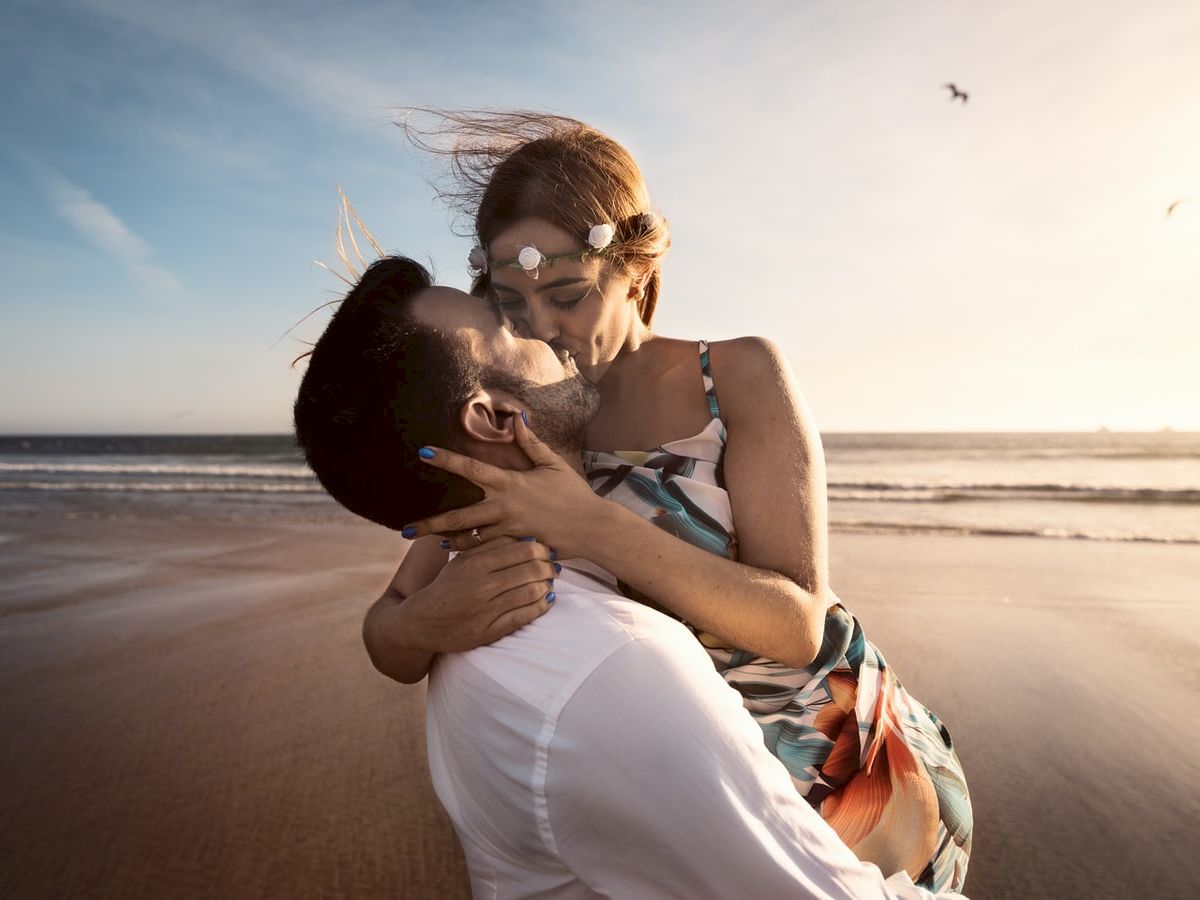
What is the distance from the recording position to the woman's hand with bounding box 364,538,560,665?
4.69 ft

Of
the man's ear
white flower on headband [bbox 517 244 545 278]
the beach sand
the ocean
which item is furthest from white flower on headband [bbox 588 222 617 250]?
the ocean

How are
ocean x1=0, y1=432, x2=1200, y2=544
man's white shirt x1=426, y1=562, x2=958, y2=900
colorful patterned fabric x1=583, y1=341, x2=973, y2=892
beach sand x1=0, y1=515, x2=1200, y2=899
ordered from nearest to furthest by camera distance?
man's white shirt x1=426, y1=562, x2=958, y2=900, colorful patterned fabric x1=583, y1=341, x2=973, y2=892, beach sand x1=0, y1=515, x2=1200, y2=899, ocean x1=0, y1=432, x2=1200, y2=544

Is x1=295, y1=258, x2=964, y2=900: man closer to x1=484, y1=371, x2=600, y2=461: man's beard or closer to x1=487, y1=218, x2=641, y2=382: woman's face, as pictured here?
x1=484, y1=371, x2=600, y2=461: man's beard

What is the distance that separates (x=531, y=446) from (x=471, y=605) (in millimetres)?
446

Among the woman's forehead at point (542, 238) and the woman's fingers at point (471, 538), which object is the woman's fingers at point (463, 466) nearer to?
the woman's fingers at point (471, 538)

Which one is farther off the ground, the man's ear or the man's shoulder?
the man's ear

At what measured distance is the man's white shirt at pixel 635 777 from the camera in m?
1.08

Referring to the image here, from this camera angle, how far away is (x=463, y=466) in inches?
62.9

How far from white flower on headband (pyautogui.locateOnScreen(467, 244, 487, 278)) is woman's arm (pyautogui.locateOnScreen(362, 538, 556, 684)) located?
1.19 meters

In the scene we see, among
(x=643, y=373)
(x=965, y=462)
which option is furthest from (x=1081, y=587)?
(x=965, y=462)

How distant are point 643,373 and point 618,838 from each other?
5.19ft

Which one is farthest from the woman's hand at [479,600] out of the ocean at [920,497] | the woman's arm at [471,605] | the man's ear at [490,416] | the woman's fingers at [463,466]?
the ocean at [920,497]

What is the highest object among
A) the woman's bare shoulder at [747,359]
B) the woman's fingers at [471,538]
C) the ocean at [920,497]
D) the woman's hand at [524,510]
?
the woman's bare shoulder at [747,359]

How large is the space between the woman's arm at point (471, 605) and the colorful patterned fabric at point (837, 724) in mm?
427
